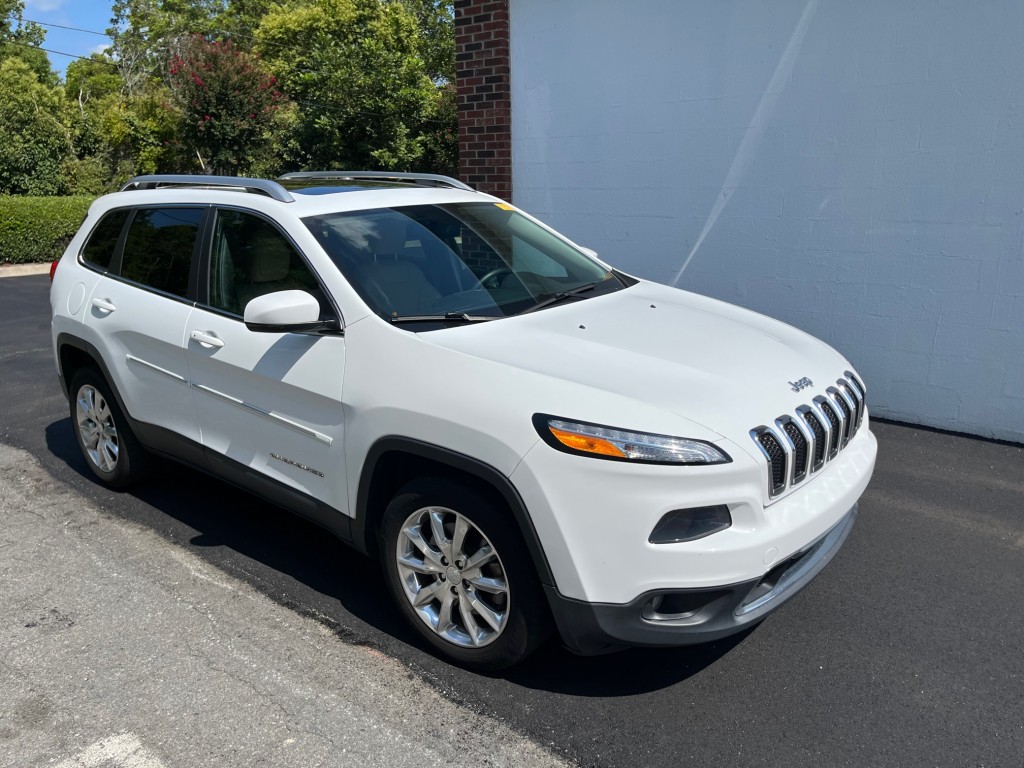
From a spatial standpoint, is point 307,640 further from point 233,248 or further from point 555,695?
point 233,248

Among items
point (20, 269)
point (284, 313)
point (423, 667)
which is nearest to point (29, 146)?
point (20, 269)

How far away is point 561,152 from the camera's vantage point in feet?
24.6

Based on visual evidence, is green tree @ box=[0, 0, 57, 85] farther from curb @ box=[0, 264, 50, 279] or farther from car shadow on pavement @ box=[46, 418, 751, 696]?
car shadow on pavement @ box=[46, 418, 751, 696]

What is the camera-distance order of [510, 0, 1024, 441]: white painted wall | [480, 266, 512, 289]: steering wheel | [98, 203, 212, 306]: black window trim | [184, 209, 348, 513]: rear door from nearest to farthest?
[184, 209, 348, 513]: rear door, [480, 266, 512, 289]: steering wheel, [98, 203, 212, 306]: black window trim, [510, 0, 1024, 441]: white painted wall

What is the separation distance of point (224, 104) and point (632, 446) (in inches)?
820

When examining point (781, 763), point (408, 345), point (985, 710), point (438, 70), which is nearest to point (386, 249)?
point (408, 345)

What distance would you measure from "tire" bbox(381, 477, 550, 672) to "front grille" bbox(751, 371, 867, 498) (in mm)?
896

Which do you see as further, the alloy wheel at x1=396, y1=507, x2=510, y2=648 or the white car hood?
the alloy wheel at x1=396, y1=507, x2=510, y2=648

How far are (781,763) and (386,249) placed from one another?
2.48 m

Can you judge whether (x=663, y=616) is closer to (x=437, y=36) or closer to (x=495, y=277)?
(x=495, y=277)

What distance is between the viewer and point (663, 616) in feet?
9.07

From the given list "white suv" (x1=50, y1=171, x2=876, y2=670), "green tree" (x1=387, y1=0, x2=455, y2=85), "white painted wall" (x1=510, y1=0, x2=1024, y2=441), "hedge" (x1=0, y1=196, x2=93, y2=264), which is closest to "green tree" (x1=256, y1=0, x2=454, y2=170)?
"hedge" (x1=0, y1=196, x2=93, y2=264)

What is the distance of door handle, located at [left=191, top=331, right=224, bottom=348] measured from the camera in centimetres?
383

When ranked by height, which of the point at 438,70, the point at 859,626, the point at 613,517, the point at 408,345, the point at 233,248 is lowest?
the point at 859,626
